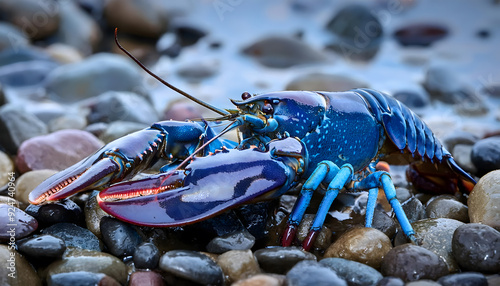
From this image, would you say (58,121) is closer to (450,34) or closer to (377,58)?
(377,58)

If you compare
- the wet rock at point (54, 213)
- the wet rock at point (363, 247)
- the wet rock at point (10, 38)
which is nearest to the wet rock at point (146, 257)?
the wet rock at point (54, 213)

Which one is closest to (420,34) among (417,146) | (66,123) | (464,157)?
(464,157)

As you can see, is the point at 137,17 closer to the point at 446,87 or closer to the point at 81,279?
the point at 446,87

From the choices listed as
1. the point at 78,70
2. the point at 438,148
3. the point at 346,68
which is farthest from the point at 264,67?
the point at 438,148

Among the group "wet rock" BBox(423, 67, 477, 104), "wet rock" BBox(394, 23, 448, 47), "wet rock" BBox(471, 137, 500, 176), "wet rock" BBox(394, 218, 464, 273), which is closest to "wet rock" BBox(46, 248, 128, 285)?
"wet rock" BBox(394, 218, 464, 273)

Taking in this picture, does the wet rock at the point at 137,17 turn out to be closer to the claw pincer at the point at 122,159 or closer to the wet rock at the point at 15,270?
the claw pincer at the point at 122,159

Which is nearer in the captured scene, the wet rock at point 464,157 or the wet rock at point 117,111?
the wet rock at point 464,157

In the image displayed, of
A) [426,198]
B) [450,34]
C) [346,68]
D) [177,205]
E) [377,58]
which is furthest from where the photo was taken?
[450,34]
